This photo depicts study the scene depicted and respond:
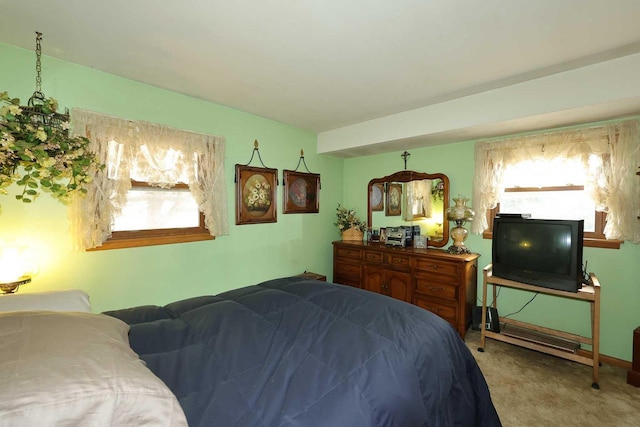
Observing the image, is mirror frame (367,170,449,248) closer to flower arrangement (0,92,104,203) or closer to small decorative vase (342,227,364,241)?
small decorative vase (342,227,364,241)

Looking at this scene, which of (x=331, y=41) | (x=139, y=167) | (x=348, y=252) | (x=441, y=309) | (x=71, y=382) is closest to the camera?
(x=71, y=382)

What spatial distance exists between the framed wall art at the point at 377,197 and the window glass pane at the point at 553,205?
145 centimetres

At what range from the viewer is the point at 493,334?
104 inches

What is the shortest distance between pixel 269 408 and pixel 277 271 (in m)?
2.55

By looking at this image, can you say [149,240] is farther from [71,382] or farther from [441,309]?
[441,309]

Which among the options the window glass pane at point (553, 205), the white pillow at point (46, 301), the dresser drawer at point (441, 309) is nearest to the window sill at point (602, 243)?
the window glass pane at point (553, 205)

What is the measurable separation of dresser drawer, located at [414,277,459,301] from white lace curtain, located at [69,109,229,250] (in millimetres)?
2184

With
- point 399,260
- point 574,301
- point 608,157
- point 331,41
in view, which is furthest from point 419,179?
point 331,41

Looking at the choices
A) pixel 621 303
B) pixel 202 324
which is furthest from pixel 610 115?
pixel 202 324

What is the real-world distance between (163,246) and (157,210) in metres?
0.34

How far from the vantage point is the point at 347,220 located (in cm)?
405

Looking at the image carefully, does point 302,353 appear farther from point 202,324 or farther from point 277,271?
point 277,271

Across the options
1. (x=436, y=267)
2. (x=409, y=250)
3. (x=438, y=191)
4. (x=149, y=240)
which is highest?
(x=438, y=191)

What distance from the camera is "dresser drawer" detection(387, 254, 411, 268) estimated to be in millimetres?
3135
